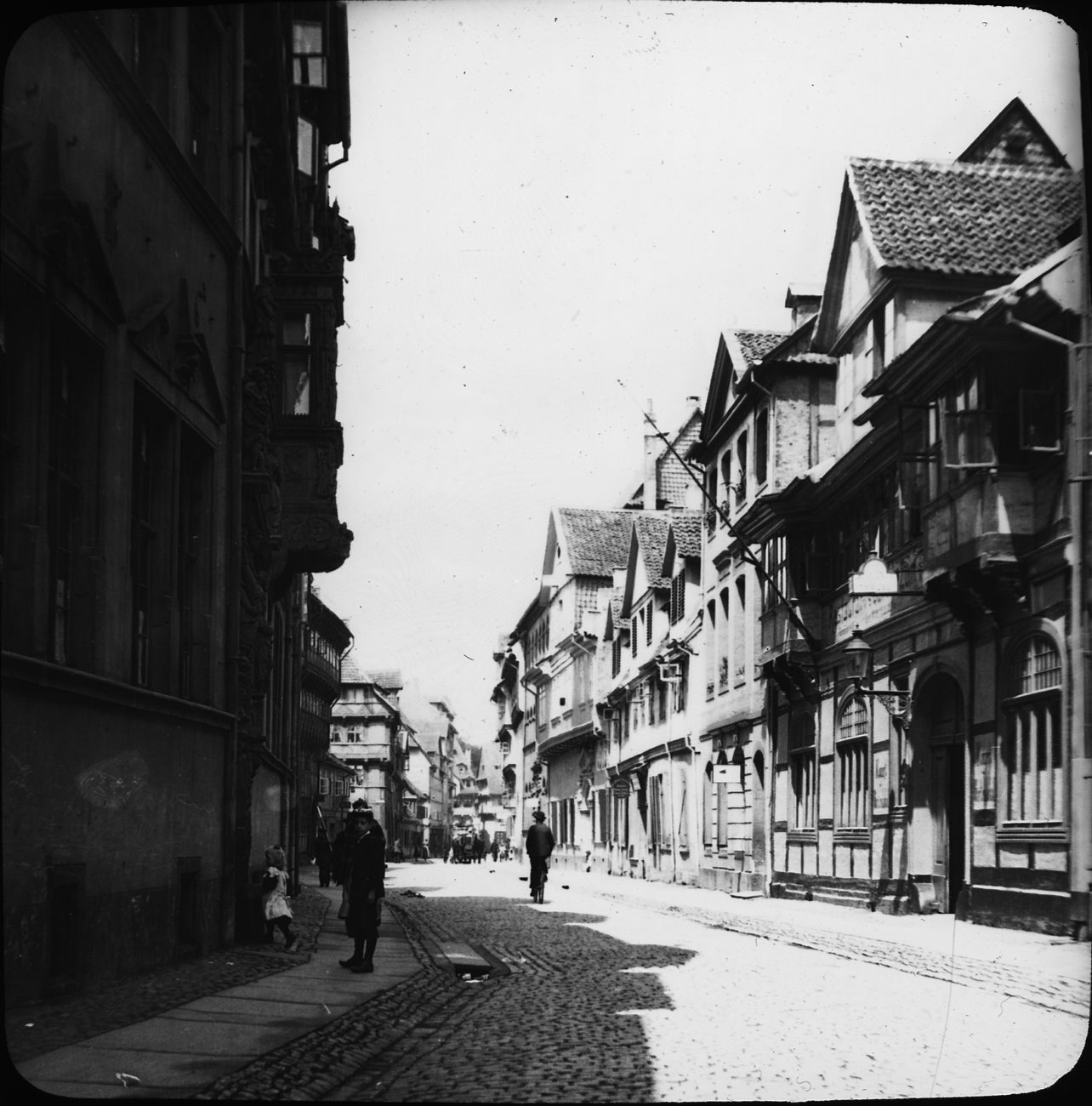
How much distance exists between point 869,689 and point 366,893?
1064cm

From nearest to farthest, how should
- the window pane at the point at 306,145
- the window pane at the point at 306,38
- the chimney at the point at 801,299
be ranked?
the window pane at the point at 306,38 < the window pane at the point at 306,145 < the chimney at the point at 801,299

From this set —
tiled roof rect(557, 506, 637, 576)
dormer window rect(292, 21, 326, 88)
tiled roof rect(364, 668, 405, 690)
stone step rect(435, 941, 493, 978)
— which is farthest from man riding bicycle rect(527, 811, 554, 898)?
tiled roof rect(364, 668, 405, 690)

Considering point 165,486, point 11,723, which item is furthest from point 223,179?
point 11,723

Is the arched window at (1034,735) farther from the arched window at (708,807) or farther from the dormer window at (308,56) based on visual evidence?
the arched window at (708,807)

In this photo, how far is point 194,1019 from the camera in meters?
10.6

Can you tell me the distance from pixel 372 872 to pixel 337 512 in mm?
7592

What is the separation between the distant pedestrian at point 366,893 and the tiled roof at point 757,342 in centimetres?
2064

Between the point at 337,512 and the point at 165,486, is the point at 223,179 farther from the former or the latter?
the point at 337,512

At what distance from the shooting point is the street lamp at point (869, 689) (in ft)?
76.9

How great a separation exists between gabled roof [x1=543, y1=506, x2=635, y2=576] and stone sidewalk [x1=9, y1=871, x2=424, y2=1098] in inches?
2060

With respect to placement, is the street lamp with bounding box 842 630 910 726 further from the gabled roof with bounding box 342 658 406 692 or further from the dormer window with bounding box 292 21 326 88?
the gabled roof with bounding box 342 658 406 692

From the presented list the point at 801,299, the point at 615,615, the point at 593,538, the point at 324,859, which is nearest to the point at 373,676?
the point at 593,538

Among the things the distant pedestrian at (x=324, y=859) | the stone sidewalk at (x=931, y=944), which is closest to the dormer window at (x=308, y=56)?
the stone sidewalk at (x=931, y=944)

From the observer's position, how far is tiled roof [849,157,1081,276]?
870 inches
